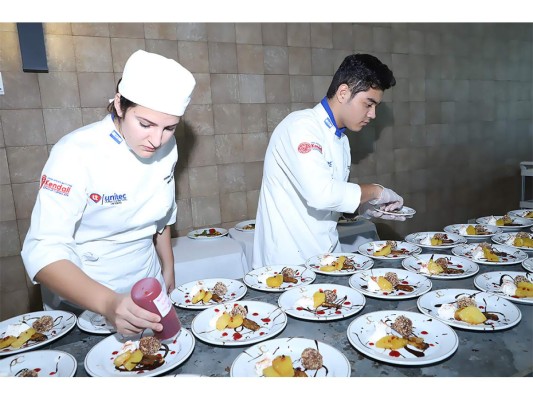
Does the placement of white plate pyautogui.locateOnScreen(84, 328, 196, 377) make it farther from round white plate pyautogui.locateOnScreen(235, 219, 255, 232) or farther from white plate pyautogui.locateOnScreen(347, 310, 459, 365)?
round white plate pyautogui.locateOnScreen(235, 219, 255, 232)

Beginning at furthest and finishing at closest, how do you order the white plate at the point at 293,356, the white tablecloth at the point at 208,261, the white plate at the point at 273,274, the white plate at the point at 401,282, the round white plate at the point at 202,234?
the round white plate at the point at 202,234 < the white tablecloth at the point at 208,261 < the white plate at the point at 273,274 < the white plate at the point at 401,282 < the white plate at the point at 293,356

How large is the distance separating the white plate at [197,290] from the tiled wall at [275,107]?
1.92 m

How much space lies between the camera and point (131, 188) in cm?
158

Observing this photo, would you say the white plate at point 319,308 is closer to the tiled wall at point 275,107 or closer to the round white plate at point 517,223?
the round white plate at point 517,223

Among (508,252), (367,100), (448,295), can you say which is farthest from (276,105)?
(448,295)

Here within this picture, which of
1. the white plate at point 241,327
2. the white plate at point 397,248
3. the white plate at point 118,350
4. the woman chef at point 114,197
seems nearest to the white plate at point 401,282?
the white plate at point 397,248

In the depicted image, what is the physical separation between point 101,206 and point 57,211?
205 mm

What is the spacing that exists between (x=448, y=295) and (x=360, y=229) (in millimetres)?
1992

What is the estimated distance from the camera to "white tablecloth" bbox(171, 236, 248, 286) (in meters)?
2.66

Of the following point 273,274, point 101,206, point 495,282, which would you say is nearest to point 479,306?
point 495,282

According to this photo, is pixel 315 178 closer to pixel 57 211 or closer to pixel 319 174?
pixel 319 174

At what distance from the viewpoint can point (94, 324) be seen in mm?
1311

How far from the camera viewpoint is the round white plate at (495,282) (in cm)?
138
